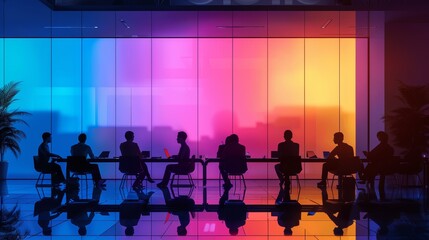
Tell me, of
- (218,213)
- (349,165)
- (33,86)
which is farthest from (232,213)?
(33,86)

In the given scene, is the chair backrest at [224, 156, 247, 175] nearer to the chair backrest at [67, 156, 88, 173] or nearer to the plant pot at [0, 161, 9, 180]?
the chair backrest at [67, 156, 88, 173]

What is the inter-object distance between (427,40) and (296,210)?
335 inches

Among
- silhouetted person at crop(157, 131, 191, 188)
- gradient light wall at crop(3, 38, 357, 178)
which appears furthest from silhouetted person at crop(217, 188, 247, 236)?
gradient light wall at crop(3, 38, 357, 178)

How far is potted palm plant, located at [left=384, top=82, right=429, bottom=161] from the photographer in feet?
39.6

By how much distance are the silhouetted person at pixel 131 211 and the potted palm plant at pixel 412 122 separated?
6.66m

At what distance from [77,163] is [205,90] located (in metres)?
4.42

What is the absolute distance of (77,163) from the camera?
10.8 metres

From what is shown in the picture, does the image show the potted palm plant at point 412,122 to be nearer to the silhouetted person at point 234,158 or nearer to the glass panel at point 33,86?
the silhouetted person at point 234,158

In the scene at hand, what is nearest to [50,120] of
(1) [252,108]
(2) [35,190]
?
(2) [35,190]

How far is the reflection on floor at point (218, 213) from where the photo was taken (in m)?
5.73

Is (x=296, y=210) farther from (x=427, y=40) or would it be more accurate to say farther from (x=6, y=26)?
(x=6, y=26)

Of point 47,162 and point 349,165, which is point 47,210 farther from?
point 349,165

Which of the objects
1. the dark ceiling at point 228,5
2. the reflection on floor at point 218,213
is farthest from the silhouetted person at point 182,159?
the dark ceiling at point 228,5

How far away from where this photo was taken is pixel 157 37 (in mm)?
13508
